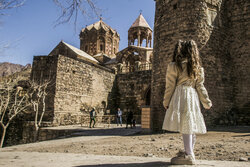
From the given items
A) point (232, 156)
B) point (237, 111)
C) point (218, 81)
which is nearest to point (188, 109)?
point (232, 156)

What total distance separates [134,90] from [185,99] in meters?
16.9

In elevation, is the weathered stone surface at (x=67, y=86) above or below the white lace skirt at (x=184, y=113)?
above

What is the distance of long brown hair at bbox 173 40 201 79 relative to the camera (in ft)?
10.1

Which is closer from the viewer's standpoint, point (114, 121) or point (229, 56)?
point (229, 56)

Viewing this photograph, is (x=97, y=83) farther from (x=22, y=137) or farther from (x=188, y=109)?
(x=188, y=109)

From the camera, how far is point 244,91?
34.4ft

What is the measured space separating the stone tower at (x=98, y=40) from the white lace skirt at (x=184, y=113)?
32.0 m

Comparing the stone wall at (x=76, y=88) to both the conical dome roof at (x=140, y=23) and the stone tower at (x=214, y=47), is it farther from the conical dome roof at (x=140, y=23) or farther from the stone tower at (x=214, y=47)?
the conical dome roof at (x=140, y=23)

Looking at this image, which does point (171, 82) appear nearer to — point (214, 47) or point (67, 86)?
point (214, 47)

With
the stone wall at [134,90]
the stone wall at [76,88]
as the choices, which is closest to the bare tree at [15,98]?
the stone wall at [76,88]

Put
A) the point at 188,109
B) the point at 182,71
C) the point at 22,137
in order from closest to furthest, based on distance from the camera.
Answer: the point at 188,109, the point at 182,71, the point at 22,137

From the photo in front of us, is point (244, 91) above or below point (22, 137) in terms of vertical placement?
above

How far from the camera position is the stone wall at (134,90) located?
19.2 metres

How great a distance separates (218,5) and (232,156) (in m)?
8.61
